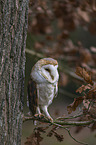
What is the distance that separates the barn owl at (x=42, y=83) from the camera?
1449 mm

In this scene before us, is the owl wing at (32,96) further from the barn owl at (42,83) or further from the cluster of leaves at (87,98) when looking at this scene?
the cluster of leaves at (87,98)

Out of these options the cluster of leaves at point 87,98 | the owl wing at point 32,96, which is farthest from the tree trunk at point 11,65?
the cluster of leaves at point 87,98

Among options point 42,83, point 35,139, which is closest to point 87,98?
point 42,83

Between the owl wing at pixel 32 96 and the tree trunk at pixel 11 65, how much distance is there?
0.19 feet

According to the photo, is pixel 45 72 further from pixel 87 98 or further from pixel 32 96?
pixel 87 98

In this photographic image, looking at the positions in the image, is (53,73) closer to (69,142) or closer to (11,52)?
(11,52)

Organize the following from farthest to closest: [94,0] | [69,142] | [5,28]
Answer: [69,142] → [94,0] → [5,28]

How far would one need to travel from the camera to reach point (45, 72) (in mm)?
1457

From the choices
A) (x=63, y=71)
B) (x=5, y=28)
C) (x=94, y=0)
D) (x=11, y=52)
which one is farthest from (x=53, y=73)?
(x=63, y=71)

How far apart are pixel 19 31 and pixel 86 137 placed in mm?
4923

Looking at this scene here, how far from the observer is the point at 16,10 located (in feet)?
4.75

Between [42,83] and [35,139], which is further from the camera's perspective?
[35,139]

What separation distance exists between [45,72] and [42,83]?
72 mm

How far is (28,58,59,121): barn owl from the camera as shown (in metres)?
1.45
